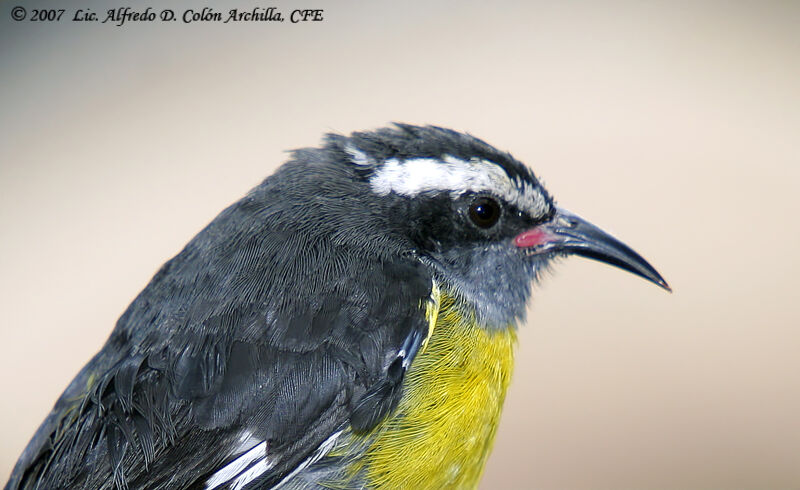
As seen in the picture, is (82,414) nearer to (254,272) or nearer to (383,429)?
(254,272)

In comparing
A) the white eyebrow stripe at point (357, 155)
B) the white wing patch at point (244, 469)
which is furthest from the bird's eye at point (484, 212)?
the white wing patch at point (244, 469)

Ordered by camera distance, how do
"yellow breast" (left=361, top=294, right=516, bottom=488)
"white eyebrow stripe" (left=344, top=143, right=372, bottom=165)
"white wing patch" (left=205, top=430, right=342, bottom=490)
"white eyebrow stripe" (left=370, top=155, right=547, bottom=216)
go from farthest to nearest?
"white eyebrow stripe" (left=344, top=143, right=372, bottom=165) → "white eyebrow stripe" (left=370, top=155, right=547, bottom=216) → "yellow breast" (left=361, top=294, right=516, bottom=488) → "white wing patch" (left=205, top=430, right=342, bottom=490)

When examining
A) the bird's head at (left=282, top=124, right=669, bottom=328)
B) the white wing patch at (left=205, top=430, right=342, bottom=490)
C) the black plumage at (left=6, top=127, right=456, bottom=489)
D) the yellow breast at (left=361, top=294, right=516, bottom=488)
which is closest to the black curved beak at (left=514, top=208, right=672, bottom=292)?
the bird's head at (left=282, top=124, right=669, bottom=328)

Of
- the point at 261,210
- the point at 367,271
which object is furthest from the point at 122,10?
the point at 367,271

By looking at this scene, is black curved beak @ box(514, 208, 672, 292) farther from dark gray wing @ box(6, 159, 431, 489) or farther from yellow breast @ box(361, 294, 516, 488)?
dark gray wing @ box(6, 159, 431, 489)

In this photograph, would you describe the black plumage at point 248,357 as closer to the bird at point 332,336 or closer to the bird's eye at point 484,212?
the bird at point 332,336

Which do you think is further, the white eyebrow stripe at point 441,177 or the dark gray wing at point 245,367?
the white eyebrow stripe at point 441,177

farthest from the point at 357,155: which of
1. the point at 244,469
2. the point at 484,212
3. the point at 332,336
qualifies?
the point at 244,469

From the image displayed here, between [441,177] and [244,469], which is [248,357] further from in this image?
[441,177]
